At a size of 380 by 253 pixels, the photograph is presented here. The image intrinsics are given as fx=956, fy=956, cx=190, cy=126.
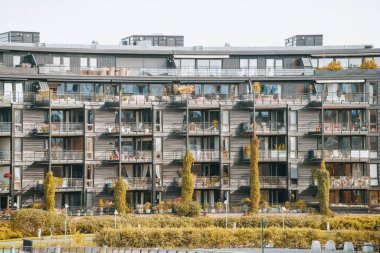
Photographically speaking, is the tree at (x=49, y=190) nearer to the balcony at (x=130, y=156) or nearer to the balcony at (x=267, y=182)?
the balcony at (x=130, y=156)

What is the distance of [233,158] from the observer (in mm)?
96188

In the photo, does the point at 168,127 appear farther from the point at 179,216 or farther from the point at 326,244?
the point at 326,244

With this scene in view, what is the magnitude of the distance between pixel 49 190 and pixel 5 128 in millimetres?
8177

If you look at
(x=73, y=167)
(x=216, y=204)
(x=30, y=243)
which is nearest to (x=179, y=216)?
(x=216, y=204)

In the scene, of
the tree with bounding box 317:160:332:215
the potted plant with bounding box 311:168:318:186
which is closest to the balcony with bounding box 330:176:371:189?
the potted plant with bounding box 311:168:318:186

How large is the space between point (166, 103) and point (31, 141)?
45.8 ft

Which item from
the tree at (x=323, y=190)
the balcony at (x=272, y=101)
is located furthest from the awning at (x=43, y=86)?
the tree at (x=323, y=190)

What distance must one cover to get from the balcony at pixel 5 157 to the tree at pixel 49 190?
5.02 metres

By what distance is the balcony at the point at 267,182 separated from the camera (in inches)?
3762

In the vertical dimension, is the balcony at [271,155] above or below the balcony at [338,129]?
below

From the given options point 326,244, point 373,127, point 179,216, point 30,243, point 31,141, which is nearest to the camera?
point 30,243

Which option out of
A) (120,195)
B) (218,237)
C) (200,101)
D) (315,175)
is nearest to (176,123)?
(200,101)

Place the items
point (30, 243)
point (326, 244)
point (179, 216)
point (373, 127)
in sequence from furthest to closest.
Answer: point (373, 127) → point (179, 216) → point (326, 244) → point (30, 243)

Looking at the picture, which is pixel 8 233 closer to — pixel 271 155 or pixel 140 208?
pixel 140 208
